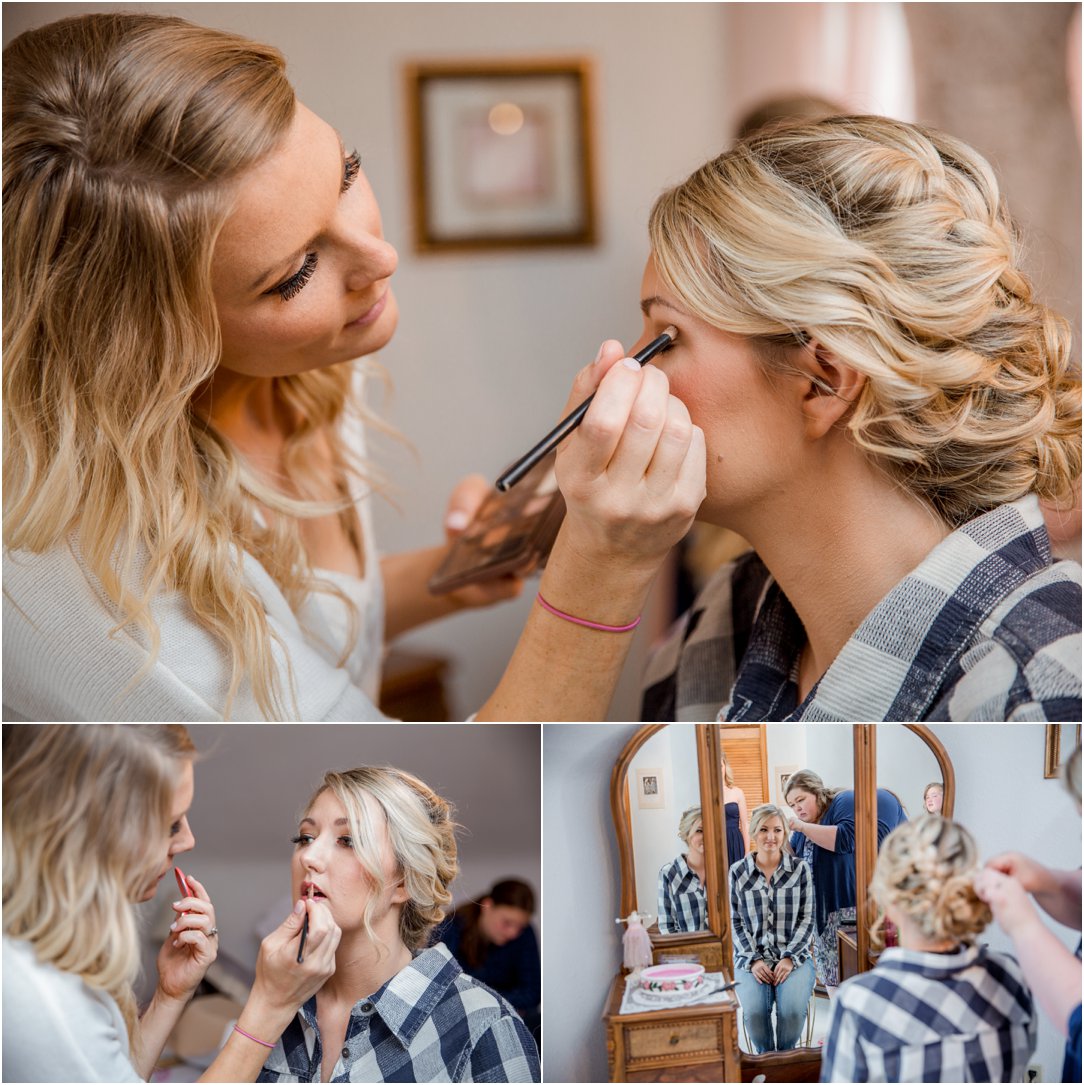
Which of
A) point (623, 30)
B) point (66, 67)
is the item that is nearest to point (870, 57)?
point (623, 30)

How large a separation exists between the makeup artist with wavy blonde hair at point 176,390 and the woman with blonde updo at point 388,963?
0.47 ft

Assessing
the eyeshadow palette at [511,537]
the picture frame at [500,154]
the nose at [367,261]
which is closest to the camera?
the nose at [367,261]

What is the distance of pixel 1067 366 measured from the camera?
1.03 metres

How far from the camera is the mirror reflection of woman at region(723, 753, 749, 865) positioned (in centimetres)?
84

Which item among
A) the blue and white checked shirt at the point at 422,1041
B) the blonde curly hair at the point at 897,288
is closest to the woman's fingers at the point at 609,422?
the blonde curly hair at the point at 897,288

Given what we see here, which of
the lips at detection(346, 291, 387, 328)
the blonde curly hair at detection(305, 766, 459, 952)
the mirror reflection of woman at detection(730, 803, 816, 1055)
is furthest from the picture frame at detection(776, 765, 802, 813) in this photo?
the lips at detection(346, 291, 387, 328)

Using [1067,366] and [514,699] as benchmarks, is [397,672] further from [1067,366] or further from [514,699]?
[1067,366]

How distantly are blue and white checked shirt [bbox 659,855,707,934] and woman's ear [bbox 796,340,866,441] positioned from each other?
43 cm

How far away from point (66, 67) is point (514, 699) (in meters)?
0.69

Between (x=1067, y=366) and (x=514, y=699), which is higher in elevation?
(x=1067, y=366)

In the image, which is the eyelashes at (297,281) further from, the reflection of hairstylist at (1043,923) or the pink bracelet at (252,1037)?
the reflection of hairstylist at (1043,923)

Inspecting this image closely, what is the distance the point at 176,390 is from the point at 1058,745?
833mm

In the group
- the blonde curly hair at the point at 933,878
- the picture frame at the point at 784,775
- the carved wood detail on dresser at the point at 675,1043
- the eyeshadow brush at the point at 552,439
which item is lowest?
the carved wood detail on dresser at the point at 675,1043

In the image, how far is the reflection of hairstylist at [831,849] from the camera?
2.72 ft
